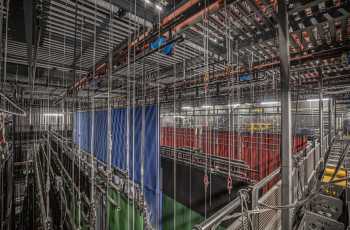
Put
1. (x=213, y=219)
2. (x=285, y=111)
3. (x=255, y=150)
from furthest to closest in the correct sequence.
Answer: (x=255, y=150) < (x=285, y=111) < (x=213, y=219)

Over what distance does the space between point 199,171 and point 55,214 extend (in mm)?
2797

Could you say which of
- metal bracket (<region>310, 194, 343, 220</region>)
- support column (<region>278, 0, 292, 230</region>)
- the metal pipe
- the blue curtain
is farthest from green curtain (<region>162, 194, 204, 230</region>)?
the metal pipe

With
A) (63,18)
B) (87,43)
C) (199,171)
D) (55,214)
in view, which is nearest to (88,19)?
(63,18)

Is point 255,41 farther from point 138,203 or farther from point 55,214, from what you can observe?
point 55,214

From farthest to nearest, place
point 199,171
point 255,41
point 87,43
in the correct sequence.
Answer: point 199,171 < point 87,43 < point 255,41

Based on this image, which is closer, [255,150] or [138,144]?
[138,144]

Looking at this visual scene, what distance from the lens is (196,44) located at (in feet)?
9.41

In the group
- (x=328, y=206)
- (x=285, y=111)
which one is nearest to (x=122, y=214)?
(x=285, y=111)

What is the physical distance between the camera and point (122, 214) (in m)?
1.45

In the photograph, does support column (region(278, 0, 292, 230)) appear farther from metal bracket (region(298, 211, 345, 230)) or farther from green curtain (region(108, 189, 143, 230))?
green curtain (region(108, 189, 143, 230))

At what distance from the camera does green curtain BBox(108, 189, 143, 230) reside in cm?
141

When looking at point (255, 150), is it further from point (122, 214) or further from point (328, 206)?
point (122, 214)

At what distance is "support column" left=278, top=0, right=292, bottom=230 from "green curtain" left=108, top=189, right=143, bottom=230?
4.88ft

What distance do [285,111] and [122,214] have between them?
6.13 feet
